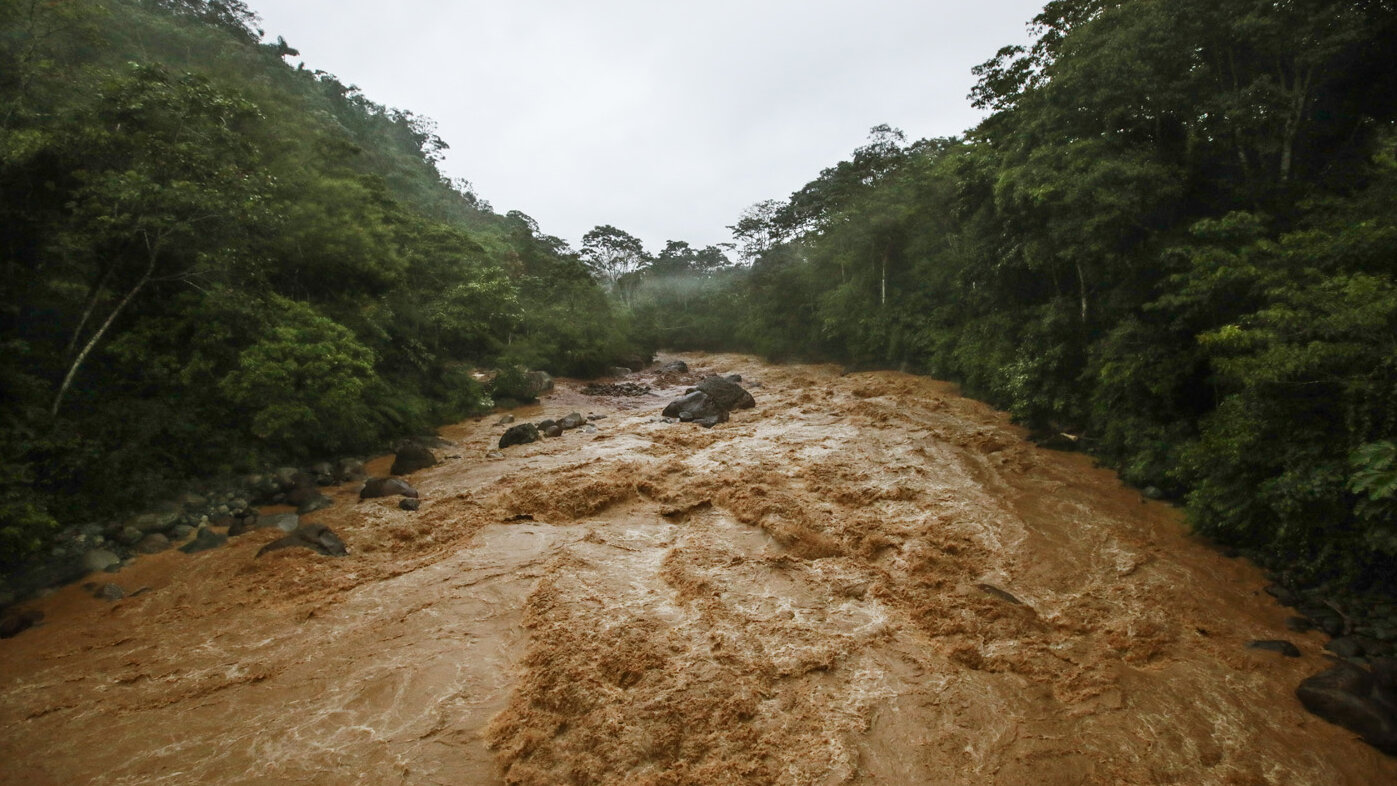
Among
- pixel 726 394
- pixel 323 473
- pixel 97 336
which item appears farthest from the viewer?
pixel 726 394

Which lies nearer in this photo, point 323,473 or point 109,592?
point 109,592

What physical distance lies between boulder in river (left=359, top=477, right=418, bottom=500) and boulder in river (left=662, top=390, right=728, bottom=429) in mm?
8388

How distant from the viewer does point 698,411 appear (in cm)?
1748

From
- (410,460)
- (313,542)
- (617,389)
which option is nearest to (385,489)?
(410,460)

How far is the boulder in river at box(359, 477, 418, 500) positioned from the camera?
10320 mm

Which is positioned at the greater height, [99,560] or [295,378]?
[295,378]

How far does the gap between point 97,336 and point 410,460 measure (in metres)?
5.39

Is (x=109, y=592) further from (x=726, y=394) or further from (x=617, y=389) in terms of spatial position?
(x=617, y=389)

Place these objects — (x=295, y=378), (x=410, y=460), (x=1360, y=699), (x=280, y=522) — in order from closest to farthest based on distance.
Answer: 1. (x=1360, y=699)
2. (x=280, y=522)
3. (x=295, y=378)
4. (x=410, y=460)

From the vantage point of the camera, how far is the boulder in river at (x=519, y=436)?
1450 centimetres

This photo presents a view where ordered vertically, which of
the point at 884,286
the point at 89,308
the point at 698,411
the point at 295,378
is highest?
the point at 89,308

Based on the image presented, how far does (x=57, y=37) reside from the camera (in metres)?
10.8

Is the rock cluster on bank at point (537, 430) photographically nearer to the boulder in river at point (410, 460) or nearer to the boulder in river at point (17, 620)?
the boulder in river at point (410, 460)

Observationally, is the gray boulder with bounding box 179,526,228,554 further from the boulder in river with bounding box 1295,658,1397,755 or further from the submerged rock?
the submerged rock
